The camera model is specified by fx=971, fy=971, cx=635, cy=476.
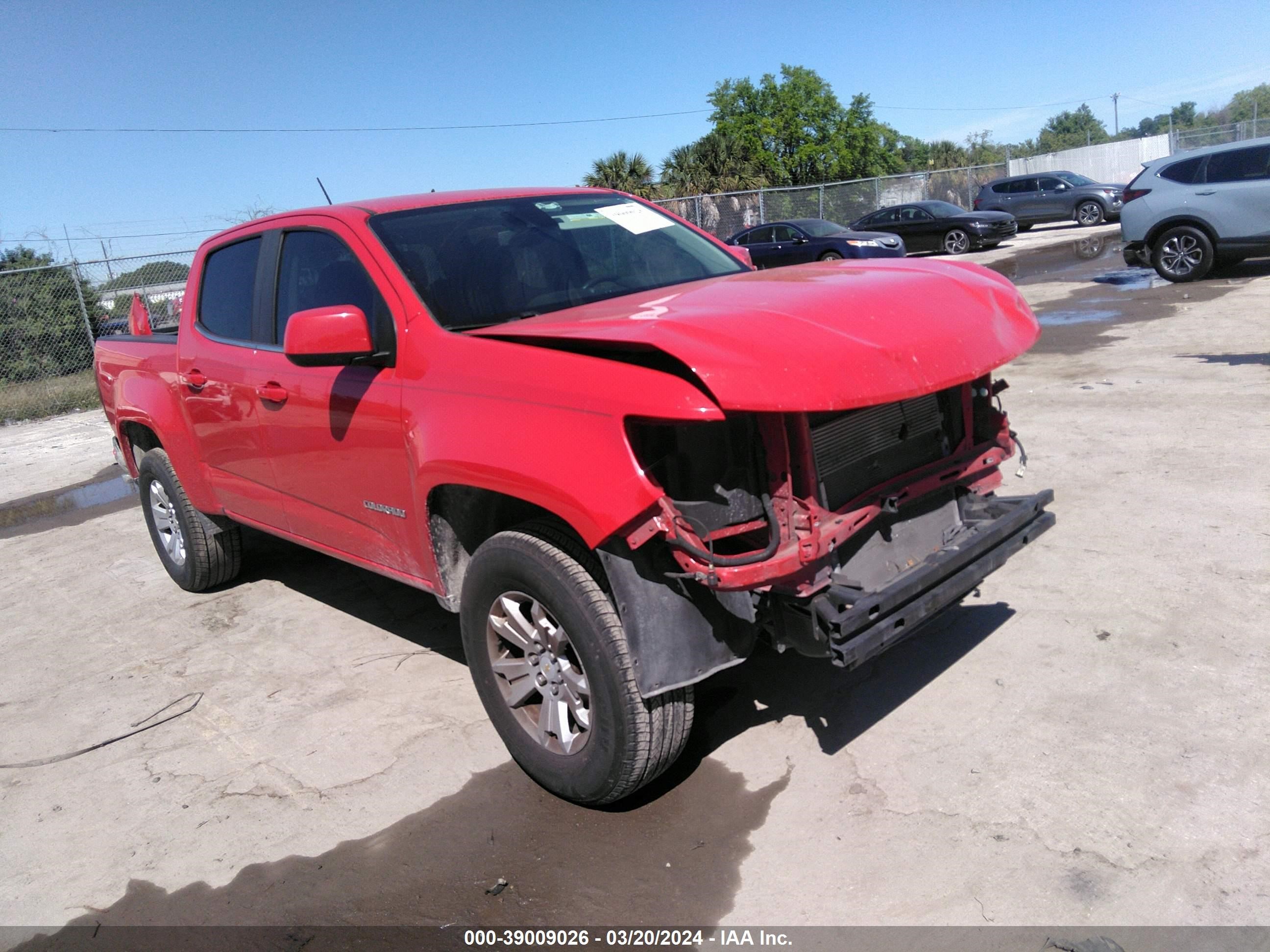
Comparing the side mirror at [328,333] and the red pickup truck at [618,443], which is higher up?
the side mirror at [328,333]

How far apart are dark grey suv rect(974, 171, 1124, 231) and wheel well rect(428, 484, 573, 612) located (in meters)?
25.4

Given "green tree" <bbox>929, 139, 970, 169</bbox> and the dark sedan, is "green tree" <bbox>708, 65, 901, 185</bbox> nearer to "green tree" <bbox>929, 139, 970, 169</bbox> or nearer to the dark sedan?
"green tree" <bbox>929, 139, 970, 169</bbox>

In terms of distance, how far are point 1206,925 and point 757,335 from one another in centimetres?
185

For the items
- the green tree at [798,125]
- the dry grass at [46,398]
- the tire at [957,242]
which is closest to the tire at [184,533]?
the dry grass at [46,398]

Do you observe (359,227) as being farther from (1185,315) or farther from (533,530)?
(1185,315)

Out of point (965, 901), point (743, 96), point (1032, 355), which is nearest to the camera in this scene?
point (965, 901)

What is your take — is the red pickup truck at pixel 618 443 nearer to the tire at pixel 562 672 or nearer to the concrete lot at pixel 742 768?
the tire at pixel 562 672

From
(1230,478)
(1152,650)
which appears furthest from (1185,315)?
(1152,650)

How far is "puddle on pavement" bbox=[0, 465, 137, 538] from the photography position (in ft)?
26.2

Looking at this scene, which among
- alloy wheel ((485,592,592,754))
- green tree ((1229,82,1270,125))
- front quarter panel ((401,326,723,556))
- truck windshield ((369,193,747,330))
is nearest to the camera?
front quarter panel ((401,326,723,556))

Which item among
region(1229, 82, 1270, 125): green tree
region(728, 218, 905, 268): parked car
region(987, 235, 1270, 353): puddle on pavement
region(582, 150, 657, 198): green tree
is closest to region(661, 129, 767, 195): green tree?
region(582, 150, 657, 198): green tree

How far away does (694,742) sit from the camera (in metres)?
3.53

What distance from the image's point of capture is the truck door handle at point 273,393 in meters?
4.12

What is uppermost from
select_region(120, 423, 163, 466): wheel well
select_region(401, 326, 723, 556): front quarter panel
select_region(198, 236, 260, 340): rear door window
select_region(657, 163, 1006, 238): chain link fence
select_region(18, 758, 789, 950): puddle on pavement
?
select_region(657, 163, 1006, 238): chain link fence
